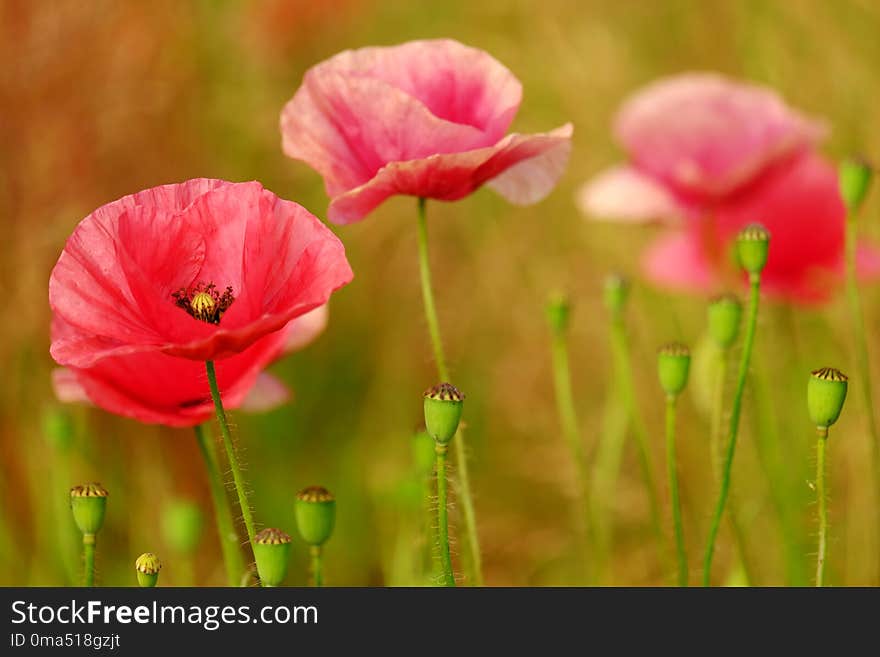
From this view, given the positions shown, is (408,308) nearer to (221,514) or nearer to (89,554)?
(221,514)

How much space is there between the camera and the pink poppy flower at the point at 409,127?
62cm

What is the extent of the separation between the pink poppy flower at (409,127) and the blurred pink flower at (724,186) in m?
0.36

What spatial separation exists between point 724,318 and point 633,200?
381 millimetres

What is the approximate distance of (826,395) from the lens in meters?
0.59

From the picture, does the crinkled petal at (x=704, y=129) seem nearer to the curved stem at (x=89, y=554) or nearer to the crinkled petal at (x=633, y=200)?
the crinkled petal at (x=633, y=200)

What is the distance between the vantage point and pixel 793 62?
1.66 meters

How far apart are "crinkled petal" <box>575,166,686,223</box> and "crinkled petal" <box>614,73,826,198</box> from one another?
17 millimetres

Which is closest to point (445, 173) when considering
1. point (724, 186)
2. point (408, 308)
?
point (724, 186)

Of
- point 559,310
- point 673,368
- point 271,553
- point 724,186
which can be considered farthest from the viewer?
point 724,186

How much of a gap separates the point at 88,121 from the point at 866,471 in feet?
3.08

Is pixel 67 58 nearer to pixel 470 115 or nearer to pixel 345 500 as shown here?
pixel 345 500

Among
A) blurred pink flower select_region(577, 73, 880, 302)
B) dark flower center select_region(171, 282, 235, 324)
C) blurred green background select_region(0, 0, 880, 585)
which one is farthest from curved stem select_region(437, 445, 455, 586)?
blurred pink flower select_region(577, 73, 880, 302)
